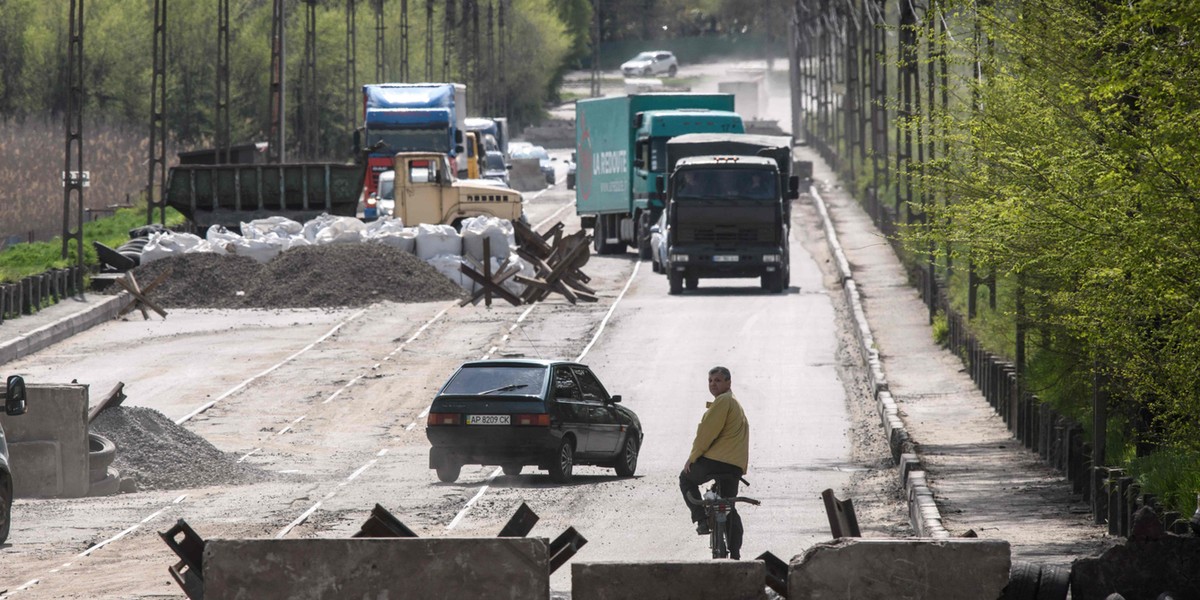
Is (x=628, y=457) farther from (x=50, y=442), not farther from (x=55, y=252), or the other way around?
(x=55, y=252)

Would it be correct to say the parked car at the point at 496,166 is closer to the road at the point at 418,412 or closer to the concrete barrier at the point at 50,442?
the road at the point at 418,412

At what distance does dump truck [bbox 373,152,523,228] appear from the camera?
5028 centimetres

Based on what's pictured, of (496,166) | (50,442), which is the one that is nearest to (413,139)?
(496,166)

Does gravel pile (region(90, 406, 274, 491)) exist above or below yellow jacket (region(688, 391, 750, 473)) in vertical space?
below

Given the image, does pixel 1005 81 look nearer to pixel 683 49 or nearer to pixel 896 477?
pixel 896 477

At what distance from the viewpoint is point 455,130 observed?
59.6 meters

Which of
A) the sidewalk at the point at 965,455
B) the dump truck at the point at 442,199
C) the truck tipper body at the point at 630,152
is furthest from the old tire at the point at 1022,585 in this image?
the dump truck at the point at 442,199

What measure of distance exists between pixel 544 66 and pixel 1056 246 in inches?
5031

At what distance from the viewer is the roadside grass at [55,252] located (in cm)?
4366

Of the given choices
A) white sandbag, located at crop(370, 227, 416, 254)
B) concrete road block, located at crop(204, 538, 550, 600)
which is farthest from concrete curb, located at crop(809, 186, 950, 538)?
white sandbag, located at crop(370, 227, 416, 254)

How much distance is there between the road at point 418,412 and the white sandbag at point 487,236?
2.71m

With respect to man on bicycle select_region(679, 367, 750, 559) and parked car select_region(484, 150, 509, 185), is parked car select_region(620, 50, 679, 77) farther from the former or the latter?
man on bicycle select_region(679, 367, 750, 559)

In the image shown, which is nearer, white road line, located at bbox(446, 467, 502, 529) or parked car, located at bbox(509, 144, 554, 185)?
white road line, located at bbox(446, 467, 502, 529)

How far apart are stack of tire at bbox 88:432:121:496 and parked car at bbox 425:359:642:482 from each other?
365 cm
